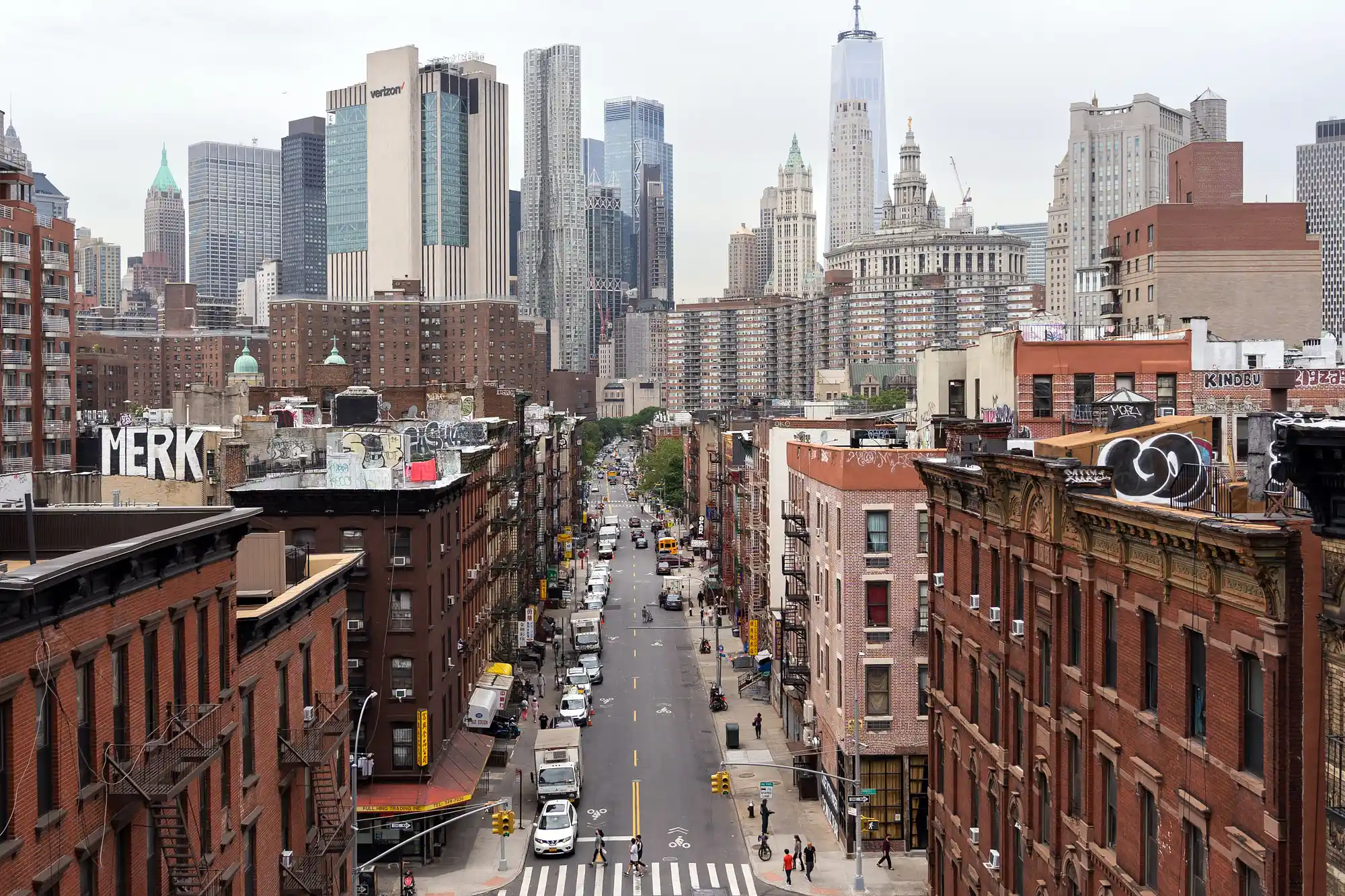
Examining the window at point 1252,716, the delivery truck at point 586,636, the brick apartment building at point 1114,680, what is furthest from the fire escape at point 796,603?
the window at point 1252,716

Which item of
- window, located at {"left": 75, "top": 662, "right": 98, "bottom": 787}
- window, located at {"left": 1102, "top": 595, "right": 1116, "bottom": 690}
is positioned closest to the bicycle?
window, located at {"left": 1102, "top": 595, "right": 1116, "bottom": 690}

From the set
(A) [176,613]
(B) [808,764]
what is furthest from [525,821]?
(A) [176,613]

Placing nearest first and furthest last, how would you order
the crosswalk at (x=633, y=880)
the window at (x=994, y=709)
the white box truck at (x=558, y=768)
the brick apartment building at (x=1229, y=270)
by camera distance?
the window at (x=994, y=709)
the crosswalk at (x=633, y=880)
the white box truck at (x=558, y=768)
the brick apartment building at (x=1229, y=270)

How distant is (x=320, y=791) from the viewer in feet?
121

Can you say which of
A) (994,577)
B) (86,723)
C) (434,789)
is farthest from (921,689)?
(86,723)

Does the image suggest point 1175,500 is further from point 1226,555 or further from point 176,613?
point 176,613

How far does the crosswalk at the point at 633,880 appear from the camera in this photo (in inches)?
1892

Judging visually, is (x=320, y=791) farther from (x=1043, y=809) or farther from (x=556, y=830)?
(x=1043, y=809)

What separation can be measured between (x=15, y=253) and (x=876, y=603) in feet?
252

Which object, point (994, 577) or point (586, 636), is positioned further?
→ point (586, 636)

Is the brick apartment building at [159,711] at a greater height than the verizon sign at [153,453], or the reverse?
the verizon sign at [153,453]

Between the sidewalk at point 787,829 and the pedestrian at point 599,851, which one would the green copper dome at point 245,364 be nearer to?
the sidewalk at point 787,829

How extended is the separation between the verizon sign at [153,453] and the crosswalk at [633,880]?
21543 millimetres

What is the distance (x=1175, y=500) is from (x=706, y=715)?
55.7 meters
